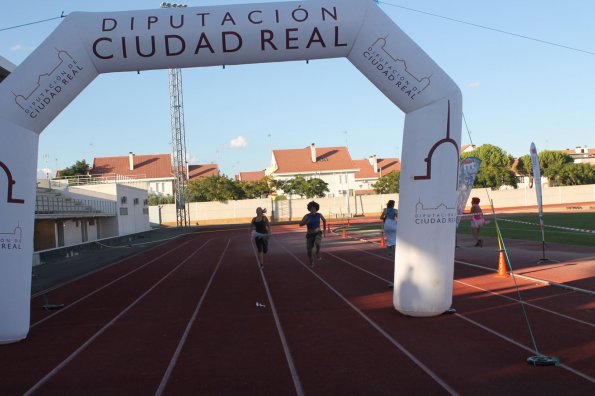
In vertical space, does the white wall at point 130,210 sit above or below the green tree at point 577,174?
below

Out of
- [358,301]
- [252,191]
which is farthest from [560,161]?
[358,301]

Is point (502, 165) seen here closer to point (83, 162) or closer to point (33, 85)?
point (83, 162)

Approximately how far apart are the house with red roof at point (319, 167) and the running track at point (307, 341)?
80.4 meters

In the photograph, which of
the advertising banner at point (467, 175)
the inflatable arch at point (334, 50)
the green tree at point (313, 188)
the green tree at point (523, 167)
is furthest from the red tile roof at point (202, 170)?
the inflatable arch at point (334, 50)

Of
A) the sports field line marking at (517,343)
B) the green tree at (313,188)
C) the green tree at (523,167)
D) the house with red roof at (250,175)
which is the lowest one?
the sports field line marking at (517,343)

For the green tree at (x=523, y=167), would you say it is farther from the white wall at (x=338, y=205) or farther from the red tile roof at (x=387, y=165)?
the red tile roof at (x=387, y=165)

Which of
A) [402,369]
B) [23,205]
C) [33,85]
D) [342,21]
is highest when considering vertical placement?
[342,21]

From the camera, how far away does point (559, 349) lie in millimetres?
6785

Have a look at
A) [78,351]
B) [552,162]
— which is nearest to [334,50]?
[78,351]

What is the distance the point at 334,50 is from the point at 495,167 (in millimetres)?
79480

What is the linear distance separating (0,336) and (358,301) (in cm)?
580

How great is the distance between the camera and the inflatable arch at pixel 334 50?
8797 millimetres

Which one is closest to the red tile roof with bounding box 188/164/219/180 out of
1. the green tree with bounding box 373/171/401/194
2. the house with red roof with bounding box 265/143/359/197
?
the house with red roof with bounding box 265/143/359/197

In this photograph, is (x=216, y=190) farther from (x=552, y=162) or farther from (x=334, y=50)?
(x=334, y=50)
